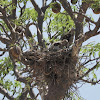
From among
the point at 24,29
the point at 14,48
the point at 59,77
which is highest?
the point at 24,29

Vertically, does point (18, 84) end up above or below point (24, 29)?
below

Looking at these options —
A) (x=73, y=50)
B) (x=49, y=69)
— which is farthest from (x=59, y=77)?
(x=73, y=50)

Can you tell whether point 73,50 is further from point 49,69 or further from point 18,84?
point 18,84

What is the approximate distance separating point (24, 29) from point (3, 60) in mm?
1567

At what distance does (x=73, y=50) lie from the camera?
4.60 metres

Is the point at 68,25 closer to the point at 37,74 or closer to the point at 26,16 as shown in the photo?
the point at 26,16

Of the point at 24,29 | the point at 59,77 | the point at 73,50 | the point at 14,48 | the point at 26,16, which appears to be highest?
the point at 26,16

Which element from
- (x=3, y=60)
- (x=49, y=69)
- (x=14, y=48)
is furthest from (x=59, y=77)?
(x=3, y=60)

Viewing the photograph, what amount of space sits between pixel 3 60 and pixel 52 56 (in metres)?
2.56

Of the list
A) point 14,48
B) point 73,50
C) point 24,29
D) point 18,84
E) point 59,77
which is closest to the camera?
point 14,48

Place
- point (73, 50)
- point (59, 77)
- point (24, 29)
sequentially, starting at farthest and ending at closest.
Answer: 1. point (24, 29)
2. point (59, 77)
3. point (73, 50)

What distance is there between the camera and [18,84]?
20.5 ft

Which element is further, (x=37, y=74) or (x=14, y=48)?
(x=37, y=74)

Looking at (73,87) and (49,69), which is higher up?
(49,69)
